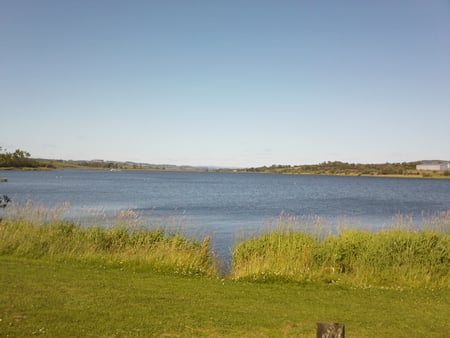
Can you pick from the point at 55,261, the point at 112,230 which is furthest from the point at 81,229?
the point at 55,261

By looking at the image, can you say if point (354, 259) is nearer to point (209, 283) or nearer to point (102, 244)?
point (209, 283)

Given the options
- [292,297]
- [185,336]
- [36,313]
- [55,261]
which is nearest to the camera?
[185,336]

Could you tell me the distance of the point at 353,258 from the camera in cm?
1395

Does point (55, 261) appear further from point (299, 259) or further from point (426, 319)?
point (426, 319)

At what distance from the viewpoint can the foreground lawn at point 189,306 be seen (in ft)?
23.9

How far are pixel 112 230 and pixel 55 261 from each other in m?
3.15

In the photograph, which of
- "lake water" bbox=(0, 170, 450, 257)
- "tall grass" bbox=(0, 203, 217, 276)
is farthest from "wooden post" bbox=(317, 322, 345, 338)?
"lake water" bbox=(0, 170, 450, 257)

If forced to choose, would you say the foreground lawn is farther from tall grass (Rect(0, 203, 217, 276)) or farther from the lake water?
the lake water

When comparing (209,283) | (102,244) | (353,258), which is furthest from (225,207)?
(209,283)

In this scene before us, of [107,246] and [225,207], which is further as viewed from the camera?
[225,207]

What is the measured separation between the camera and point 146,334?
274 inches

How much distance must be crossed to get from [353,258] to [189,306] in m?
7.12

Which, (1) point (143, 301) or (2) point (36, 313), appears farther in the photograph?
(1) point (143, 301)

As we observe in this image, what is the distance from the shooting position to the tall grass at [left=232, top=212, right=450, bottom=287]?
12570mm
